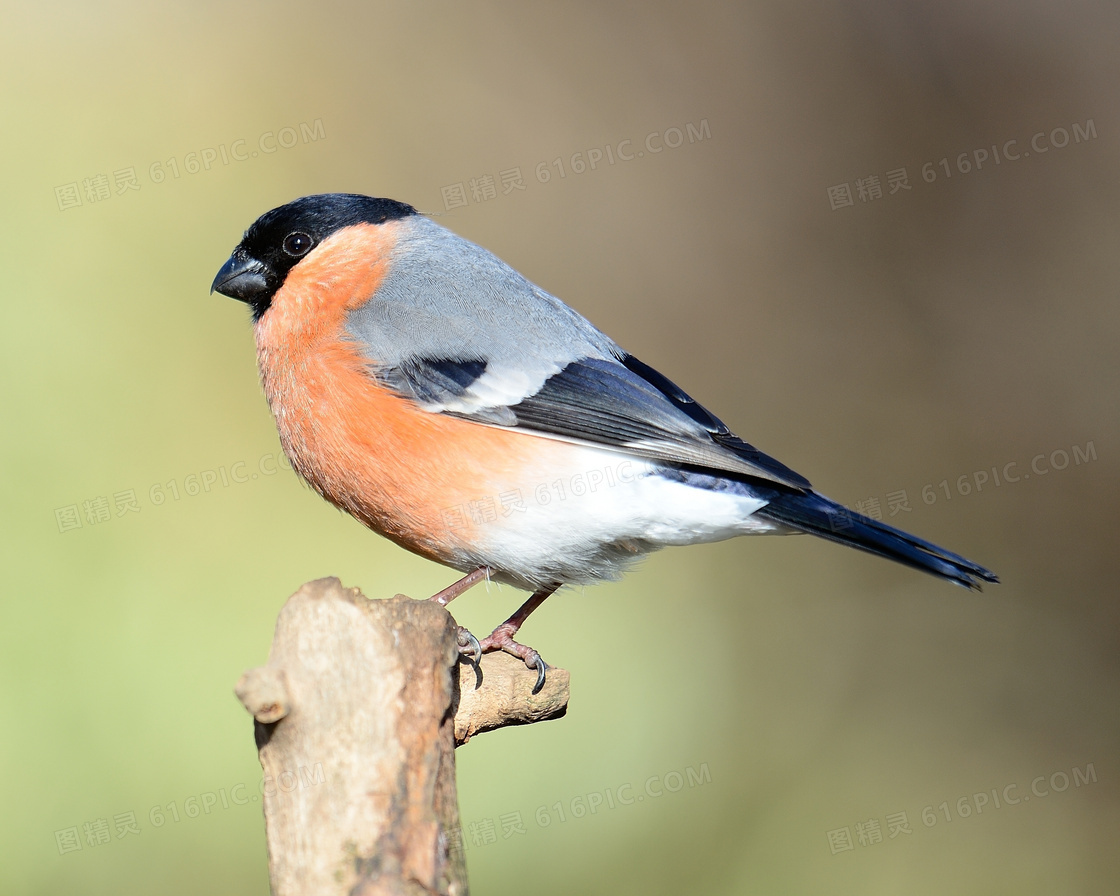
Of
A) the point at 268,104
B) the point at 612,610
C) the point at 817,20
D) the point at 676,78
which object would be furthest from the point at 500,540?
the point at 817,20

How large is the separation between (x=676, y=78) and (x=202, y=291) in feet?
11.6

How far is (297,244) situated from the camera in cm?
382

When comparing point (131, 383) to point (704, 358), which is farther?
point (704, 358)

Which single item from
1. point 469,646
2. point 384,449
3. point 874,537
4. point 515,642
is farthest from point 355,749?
point 874,537

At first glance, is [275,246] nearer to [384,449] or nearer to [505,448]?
[384,449]

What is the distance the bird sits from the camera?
130 inches

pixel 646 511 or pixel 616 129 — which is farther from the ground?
pixel 616 129

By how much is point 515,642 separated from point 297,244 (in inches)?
64.9

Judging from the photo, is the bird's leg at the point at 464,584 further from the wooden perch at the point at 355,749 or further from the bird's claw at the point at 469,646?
the wooden perch at the point at 355,749

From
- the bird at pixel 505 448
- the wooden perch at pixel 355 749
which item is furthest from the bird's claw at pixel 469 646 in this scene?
the wooden perch at pixel 355 749

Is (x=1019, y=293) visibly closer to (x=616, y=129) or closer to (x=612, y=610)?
(x=616, y=129)

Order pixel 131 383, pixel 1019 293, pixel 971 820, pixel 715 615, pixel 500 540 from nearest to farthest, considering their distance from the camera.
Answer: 1. pixel 500 540
2. pixel 131 383
3. pixel 971 820
4. pixel 715 615
5. pixel 1019 293

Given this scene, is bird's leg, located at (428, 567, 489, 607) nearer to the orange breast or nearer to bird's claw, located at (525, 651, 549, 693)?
the orange breast

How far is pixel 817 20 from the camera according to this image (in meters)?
7.17
